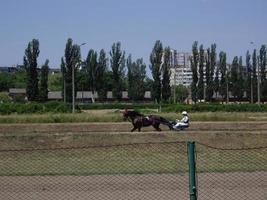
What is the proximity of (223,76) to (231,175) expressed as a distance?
104 metres

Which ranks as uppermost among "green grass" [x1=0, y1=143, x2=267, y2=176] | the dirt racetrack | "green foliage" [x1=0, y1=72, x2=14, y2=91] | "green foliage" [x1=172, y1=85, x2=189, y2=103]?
"green foliage" [x1=0, y1=72, x2=14, y2=91]

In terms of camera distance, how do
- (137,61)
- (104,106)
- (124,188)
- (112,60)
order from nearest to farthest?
(124,188) → (104,106) → (112,60) → (137,61)

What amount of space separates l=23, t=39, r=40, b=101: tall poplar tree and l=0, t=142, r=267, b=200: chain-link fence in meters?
76.6

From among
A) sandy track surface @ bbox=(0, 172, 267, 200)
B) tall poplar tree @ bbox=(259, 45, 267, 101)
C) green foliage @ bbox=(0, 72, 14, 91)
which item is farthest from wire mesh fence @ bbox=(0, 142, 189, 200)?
green foliage @ bbox=(0, 72, 14, 91)

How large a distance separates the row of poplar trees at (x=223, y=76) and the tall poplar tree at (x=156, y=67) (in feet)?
27.4

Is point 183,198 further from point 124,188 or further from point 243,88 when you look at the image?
point 243,88

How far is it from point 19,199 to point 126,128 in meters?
26.1

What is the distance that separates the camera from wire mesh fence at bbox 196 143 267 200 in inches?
440

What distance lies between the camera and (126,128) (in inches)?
1446

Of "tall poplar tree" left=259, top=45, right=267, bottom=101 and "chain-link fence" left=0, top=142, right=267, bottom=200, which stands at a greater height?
"tall poplar tree" left=259, top=45, right=267, bottom=101

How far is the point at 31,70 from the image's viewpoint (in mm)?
97062

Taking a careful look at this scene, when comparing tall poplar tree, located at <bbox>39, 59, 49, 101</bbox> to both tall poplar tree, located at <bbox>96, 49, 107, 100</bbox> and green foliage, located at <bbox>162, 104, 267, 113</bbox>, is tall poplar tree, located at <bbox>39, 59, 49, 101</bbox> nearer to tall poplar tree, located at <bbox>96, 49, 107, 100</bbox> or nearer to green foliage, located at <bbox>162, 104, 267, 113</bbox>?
tall poplar tree, located at <bbox>96, 49, 107, 100</bbox>

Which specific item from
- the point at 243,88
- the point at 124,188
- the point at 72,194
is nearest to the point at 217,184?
the point at 124,188

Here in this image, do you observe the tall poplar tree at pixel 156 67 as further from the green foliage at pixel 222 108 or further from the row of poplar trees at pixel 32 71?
the green foliage at pixel 222 108
